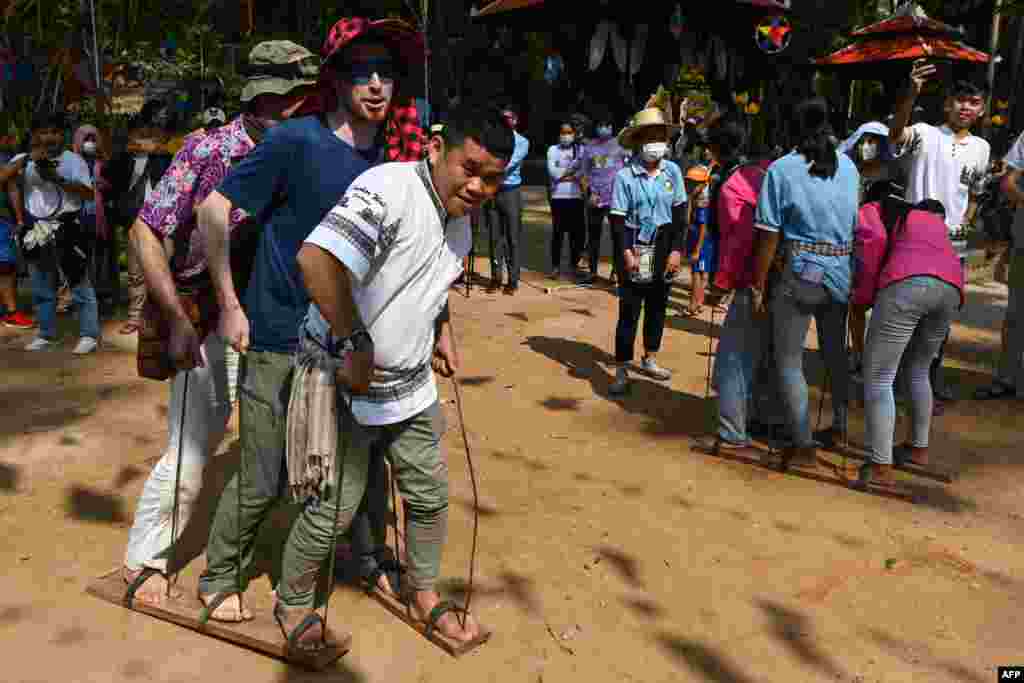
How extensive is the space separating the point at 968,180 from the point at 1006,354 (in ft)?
4.60

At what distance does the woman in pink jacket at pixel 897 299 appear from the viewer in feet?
14.9

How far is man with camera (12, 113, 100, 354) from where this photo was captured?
706 centimetres

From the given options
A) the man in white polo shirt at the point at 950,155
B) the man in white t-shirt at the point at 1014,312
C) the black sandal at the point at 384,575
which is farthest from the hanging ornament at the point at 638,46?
the black sandal at the point at 384,575

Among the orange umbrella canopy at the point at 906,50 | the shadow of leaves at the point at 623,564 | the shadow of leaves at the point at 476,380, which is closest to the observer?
the shadow of leaves at the point at 623,564

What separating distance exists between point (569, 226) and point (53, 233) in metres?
5.54

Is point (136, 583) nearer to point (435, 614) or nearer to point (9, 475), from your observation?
point (435, 614)

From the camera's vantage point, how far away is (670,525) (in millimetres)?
4336

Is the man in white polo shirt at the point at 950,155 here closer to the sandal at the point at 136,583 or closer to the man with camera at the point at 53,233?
the sandal at the point at 136,583

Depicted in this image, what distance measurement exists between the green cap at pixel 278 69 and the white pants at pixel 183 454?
928mm

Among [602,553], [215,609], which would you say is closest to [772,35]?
[602,553]

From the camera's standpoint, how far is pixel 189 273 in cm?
318

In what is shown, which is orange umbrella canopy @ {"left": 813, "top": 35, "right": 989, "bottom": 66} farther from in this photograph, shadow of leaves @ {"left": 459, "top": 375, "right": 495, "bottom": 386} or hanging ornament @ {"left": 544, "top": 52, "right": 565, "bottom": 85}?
hanging ornament @ {"left": 544, "top": 52, "right": 565, "bottom": 85}

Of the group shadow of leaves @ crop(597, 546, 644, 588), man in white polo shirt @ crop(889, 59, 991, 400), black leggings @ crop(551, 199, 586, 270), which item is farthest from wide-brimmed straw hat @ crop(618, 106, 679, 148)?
black leggings @ crop(551, 199, 586, 270)

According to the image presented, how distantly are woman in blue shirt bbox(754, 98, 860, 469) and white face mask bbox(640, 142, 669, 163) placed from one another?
1.73 meters
